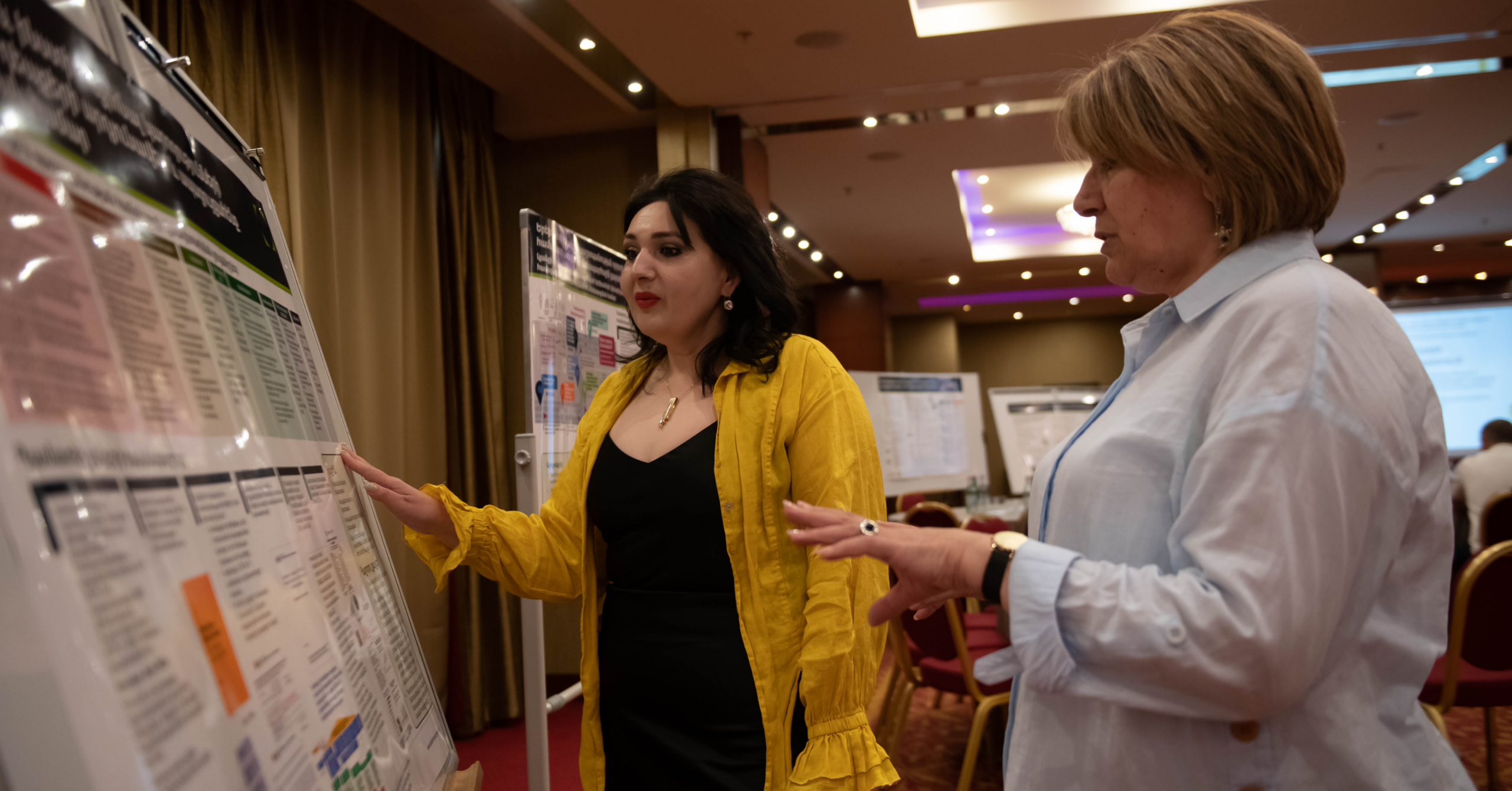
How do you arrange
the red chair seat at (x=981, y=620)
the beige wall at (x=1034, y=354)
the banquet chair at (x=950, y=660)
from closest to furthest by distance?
the banquet chair at (x=950, y=660) → the red chair seat at (x=981, y=620) → the beige wall at (x=1034, y=354)

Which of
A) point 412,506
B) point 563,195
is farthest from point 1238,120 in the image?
point 563,195

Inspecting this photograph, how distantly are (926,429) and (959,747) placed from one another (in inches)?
122

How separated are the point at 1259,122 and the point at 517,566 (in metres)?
1.24

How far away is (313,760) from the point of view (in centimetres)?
73

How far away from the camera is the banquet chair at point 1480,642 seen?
2580mm

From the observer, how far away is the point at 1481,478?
15.7 ft

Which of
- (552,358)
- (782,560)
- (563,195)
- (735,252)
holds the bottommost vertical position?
(782,560)

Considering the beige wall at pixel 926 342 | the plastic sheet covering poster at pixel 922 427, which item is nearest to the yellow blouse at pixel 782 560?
the plastic sheet covering poster at pixel 922 427

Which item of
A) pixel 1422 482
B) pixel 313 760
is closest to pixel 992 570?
pixel 1422 482

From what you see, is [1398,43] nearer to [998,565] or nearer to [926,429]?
[926,429]

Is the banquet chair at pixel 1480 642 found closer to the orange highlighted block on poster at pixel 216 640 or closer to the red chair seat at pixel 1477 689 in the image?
the red chair seat at pixel 1477 689

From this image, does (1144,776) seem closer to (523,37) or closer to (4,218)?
(4,218)

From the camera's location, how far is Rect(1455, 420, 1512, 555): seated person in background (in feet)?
15.5

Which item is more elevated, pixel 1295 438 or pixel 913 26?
pixel 913 26
